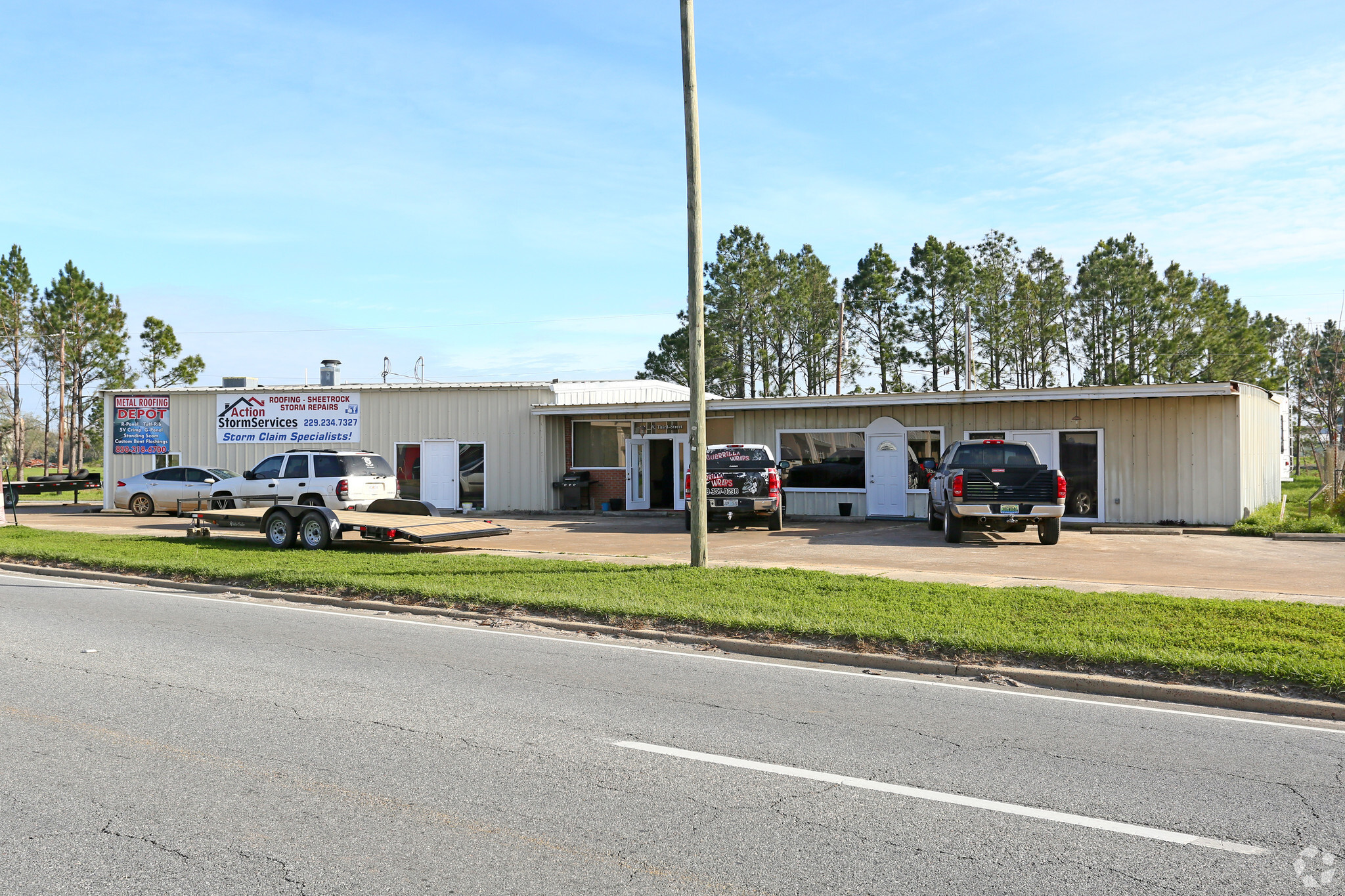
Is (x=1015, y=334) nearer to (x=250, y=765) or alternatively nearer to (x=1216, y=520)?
(x=1216, y=520)

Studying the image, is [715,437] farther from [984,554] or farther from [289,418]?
[289,418]

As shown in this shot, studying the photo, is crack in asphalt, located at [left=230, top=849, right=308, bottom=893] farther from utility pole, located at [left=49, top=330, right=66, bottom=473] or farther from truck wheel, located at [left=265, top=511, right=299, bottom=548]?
utility pole, located at [left=49, top=330, right=66, bottom=473]

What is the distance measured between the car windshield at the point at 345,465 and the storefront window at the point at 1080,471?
1430 cm

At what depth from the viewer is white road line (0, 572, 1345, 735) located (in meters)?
7.01

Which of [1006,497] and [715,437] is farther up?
[715,437]

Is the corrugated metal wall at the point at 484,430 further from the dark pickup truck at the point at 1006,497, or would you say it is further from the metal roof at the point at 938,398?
the dark pickup truck at the point at 1006,497

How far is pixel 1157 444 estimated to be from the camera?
2100cm

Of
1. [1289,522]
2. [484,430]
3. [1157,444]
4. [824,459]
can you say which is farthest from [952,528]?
[484,430]

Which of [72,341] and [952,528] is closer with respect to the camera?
[952,528]

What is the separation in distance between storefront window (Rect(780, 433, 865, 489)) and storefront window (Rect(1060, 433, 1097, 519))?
4.49 meters

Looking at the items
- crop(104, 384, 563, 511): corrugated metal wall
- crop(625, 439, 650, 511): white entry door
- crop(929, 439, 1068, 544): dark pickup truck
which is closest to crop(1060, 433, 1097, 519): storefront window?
crop(929, 439, 1068, 544): dark pickup truck

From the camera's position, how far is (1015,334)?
49656 mm

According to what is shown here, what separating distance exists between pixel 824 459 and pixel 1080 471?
5.78m

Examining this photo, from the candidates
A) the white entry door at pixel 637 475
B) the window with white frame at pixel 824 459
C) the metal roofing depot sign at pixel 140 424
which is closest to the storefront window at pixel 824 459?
the window with white frame at pixel 824 459
